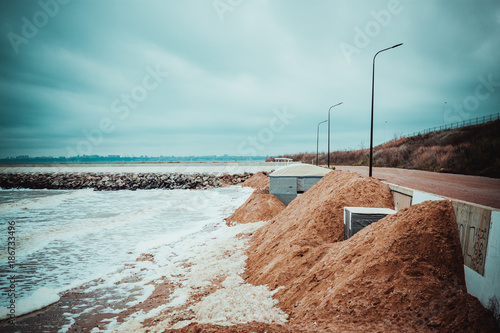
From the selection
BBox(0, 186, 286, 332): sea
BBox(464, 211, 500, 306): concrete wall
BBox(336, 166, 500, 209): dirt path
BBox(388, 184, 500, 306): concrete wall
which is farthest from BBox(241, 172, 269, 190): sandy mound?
BBox(464, 211, 500, 306): concrete wall

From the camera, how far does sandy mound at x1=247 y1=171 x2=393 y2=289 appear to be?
6.17 meters

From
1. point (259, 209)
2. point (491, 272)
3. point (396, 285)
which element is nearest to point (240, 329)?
point (396, 285)

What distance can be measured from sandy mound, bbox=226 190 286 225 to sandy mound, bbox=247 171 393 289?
2.93 m

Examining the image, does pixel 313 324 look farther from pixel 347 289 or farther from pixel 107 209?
pixel 107 209

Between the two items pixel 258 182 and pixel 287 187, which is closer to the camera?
pixel 287 187

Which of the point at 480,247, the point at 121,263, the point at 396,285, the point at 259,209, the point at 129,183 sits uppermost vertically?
the point at 480,247

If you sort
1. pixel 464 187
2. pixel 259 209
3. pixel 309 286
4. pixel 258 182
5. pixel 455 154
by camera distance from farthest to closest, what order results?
pixel 258 182
pixel 455 154
pixel 259 209
pixel 464 187
pixel 309 286

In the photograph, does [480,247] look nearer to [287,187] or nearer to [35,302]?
[35,302]

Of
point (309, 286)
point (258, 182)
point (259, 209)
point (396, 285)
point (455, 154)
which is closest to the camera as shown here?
point (396, 285)

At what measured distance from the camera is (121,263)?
9.24 m

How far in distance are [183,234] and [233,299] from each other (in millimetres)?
8236

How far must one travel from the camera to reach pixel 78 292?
7.06 metres

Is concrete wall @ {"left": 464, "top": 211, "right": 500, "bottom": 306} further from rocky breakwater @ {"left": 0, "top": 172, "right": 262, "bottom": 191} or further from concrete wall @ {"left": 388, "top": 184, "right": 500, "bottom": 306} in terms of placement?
rocky breakwater @ {"left": 0, "top": 172, "right": 262, "bottom": 191}

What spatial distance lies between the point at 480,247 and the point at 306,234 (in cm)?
414
